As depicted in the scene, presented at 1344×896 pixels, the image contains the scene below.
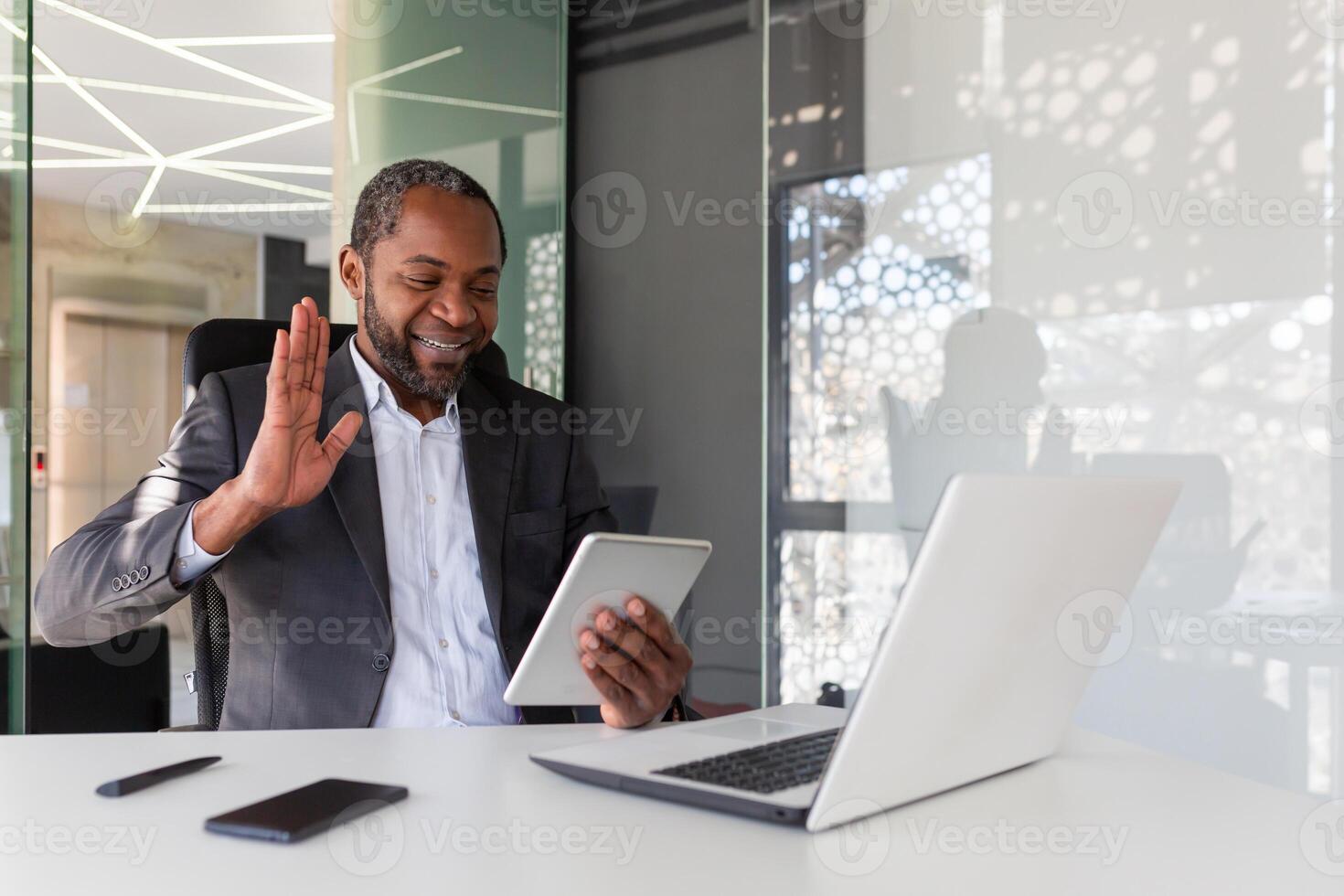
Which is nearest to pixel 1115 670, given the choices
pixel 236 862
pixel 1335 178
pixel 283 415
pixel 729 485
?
pixel 1335 178

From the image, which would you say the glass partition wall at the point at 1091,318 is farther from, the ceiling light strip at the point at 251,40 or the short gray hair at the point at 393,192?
the short gray hair at the point at 393,192

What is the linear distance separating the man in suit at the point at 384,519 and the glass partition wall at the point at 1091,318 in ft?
4.43

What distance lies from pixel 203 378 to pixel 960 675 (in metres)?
1.38

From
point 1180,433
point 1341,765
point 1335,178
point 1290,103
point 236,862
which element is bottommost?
point 1341,765

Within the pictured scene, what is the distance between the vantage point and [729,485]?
12.3 ft

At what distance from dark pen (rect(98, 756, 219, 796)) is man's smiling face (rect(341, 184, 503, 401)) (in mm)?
959

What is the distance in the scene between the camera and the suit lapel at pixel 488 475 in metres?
1.80

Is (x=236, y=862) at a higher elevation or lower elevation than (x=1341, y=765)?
higher

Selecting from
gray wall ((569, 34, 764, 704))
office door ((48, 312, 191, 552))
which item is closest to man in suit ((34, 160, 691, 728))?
office door ((48, 312, 191, 552))

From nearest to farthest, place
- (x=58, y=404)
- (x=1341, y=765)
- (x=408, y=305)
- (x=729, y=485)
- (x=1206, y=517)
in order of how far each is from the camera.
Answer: (x=408, y=305)
(x=1341, y=765)
(x=1206, y=517)
(x=58, y=404)
(x=729, y=485)

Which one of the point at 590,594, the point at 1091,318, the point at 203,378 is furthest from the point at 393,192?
the point at 1091,318

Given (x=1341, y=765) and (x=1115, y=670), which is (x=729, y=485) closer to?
(x=1115, y=670)

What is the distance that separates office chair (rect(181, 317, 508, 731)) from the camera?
1.71 meters

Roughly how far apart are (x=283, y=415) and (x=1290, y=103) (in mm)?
2206
